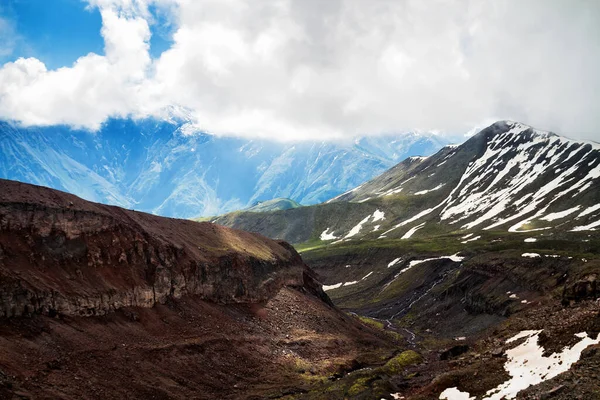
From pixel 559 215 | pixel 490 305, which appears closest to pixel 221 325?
pixel 490 305

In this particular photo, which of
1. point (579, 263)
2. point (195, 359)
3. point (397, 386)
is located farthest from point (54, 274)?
point (579, 263)

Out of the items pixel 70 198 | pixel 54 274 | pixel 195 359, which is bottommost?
pixel 195 359

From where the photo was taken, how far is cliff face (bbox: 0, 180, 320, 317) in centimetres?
5191

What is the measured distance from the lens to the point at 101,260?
61.6 meters

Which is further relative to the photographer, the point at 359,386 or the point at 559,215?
the point at 559,215

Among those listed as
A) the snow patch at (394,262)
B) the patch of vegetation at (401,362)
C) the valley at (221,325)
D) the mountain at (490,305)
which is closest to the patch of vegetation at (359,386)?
the valley at (221,325)

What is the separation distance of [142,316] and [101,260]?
27.3 feet

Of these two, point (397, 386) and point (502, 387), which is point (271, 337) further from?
point (502, 387)

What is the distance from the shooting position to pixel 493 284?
106 meters

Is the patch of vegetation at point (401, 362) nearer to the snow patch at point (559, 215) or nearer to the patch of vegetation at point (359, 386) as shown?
the patch of vegetation at point (359, 386)

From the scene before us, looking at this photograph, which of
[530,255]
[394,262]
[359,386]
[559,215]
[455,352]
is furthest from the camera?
[559,215]

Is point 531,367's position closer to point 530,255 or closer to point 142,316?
point 142,316

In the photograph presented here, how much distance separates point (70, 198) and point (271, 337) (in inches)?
1282

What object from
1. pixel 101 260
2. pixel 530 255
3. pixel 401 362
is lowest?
pixel 401 362
